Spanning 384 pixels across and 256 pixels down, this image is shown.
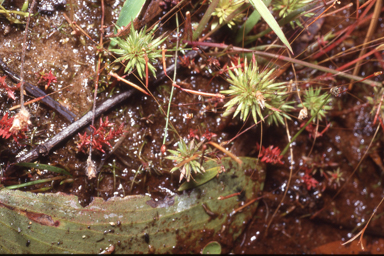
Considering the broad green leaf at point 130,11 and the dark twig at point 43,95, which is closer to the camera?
the broad green leaf at point 130,11

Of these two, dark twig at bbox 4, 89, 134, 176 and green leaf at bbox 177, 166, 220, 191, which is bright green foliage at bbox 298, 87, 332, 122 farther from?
dark twig at bbox 4, 89, 134, 176

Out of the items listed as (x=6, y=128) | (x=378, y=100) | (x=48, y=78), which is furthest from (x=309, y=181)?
(x=6, y=128)

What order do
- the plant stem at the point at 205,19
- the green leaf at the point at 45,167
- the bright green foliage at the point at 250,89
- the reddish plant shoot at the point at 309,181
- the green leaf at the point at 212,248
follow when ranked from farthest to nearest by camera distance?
the reddish plant shoot at the point at 309,181
the green leaf at the point at 212,248
the green leaf at the point at 45,167
the bright green foliage at the point at 250,89
the plant stem at the point at 205,19

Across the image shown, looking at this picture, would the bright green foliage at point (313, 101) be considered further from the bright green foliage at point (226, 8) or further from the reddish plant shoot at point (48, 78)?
the reddish plant shoot at point (48, 78)

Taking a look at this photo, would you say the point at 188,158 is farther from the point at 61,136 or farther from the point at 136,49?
the point at 61,136

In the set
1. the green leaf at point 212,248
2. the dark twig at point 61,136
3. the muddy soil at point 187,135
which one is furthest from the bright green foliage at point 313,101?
the dark twig at point 61,136

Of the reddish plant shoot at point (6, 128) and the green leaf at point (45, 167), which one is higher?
the reddish plant shoot at point (6, 128)

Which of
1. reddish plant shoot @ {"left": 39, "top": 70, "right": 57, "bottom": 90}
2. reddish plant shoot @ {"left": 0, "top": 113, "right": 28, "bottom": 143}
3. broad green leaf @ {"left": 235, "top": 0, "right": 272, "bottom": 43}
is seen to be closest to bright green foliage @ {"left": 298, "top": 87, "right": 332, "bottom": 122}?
broad green leaf @ {"left": 235, "top": 0, "right": 272, "bottom": 43}
